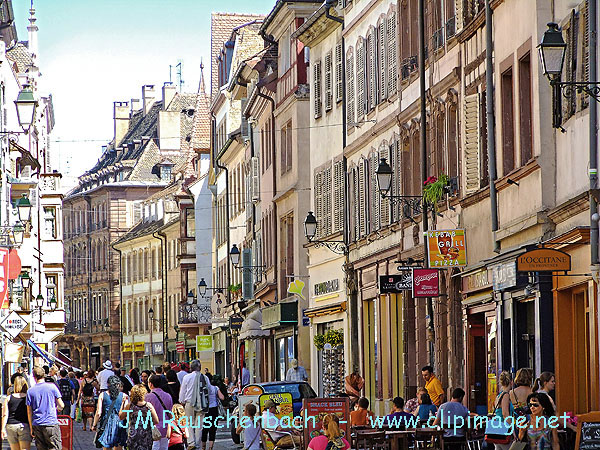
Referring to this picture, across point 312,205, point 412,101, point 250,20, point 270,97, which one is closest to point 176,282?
point 250,20

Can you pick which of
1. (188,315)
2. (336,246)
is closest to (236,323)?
(336,246)

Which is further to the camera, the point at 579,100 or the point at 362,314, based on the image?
the point at 362,314

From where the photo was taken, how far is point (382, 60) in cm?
3456

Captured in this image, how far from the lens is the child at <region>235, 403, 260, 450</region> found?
70.6ft

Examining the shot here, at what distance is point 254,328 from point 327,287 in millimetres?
11450

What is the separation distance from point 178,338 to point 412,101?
63748 millimetres

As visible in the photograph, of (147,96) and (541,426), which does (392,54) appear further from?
(147,96)

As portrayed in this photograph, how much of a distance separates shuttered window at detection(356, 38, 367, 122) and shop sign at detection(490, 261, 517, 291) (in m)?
14.8

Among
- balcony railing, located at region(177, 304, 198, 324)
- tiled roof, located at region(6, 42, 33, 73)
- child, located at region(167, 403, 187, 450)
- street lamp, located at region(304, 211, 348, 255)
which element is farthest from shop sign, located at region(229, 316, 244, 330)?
child, located at region(167, 403, 187, 450)

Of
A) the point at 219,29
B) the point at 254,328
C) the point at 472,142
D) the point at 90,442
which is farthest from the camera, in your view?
the point at 219,29

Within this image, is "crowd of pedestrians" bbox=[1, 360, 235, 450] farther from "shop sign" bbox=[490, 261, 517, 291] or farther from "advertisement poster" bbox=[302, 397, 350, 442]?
"shop sign" bbox=[490, 261, 517, 291]

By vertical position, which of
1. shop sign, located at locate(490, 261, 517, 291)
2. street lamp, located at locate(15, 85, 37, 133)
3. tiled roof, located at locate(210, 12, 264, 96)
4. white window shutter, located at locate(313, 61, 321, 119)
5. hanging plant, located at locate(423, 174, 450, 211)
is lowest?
shop sign, located at locate(490, 261, 517, 291)

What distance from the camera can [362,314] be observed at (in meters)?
37.1

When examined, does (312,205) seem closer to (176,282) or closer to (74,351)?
(176,282)
